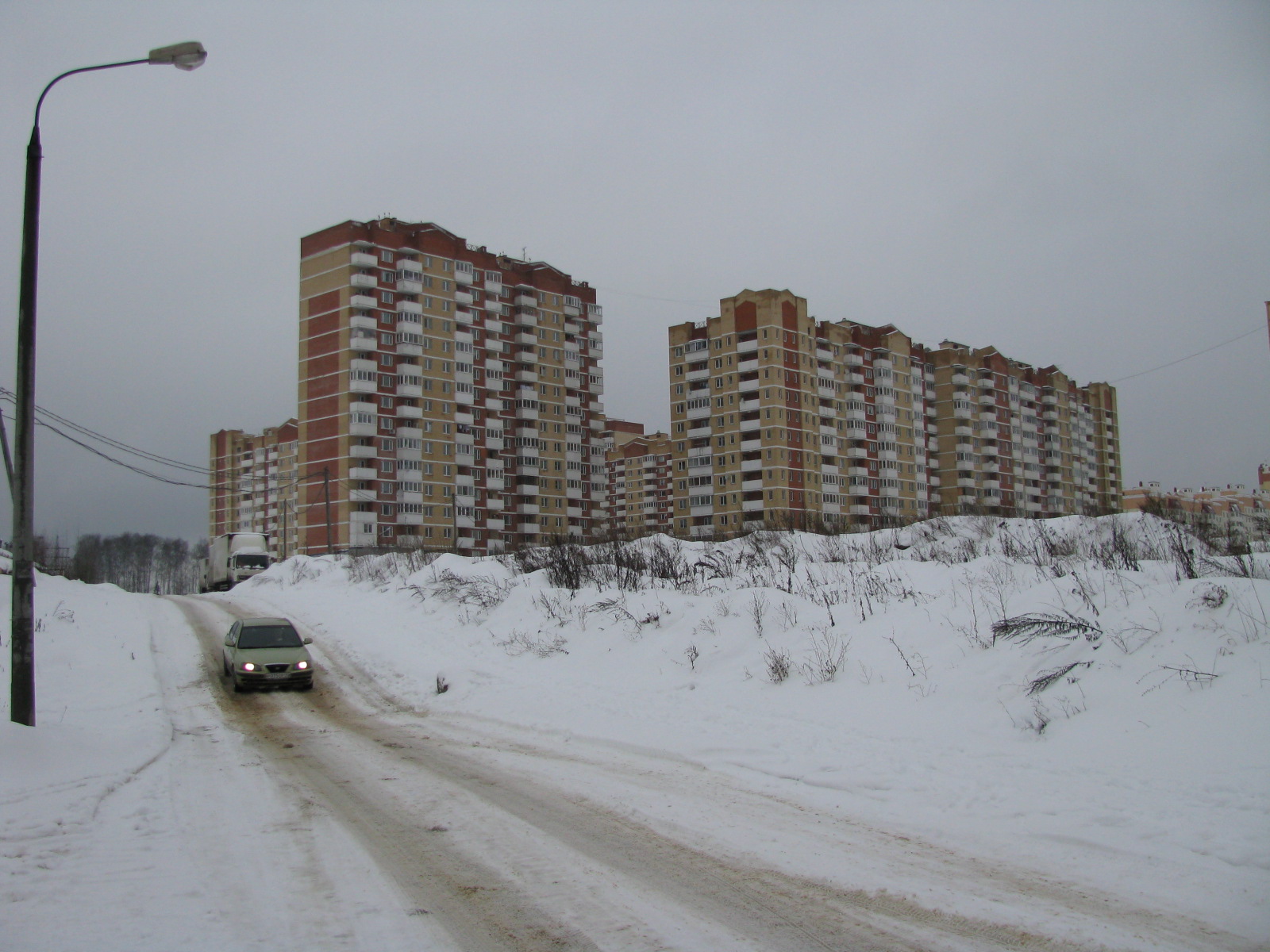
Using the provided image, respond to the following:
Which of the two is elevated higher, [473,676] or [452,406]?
[452,406]

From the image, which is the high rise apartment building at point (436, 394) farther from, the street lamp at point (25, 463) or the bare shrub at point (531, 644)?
the street lamp at point (25, 463)

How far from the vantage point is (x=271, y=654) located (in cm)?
1744

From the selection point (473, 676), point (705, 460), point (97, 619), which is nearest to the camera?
point (473, 676)

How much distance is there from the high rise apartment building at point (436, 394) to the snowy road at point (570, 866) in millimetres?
65456

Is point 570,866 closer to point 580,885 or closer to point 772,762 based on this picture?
point 580,885

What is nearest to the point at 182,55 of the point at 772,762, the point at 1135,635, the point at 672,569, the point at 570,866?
the point at 570,866

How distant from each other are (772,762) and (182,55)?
34.8ft

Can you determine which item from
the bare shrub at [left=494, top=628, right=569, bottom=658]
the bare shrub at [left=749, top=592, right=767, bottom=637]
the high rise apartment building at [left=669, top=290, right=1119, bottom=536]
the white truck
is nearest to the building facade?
the high rise apartment building at [left=669, top=290, right=1119, bottom=536]

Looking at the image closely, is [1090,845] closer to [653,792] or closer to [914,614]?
[653,792]

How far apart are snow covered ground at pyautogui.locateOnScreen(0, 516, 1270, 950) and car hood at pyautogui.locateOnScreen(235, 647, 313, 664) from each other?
0.87 meters

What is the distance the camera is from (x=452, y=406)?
297ft

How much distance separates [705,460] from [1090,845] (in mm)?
89745

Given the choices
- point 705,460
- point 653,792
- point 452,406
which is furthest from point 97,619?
point 705,460

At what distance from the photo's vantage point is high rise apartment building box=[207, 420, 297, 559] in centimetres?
14012
